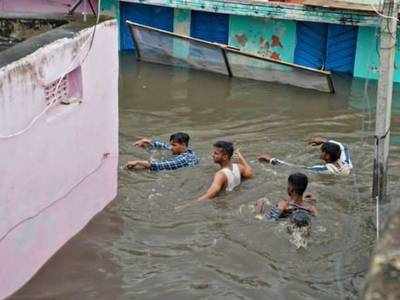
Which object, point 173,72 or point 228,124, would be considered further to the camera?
point 173,72

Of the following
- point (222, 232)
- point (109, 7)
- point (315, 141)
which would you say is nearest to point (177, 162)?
point (222, 232)

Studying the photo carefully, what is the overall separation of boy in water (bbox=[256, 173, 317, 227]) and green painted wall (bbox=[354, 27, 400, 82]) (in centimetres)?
754

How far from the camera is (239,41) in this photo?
1502cm

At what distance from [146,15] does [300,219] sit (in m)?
10.4

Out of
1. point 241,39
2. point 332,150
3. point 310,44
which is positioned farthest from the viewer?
point 241,39

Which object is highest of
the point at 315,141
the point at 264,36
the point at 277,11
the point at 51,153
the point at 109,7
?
the point at 277,11

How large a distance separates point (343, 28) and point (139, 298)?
33.3 ft

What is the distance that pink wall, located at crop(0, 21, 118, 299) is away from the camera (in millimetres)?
4816

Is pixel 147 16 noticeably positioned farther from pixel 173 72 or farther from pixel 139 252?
pixel 139 252

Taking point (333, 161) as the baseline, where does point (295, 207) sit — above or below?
below

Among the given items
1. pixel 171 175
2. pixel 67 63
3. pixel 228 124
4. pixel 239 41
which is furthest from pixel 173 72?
pixel 67 63

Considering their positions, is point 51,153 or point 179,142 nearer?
point 51,153

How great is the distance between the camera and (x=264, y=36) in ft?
48.3

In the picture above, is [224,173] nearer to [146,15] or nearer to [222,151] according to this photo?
[222,151]
